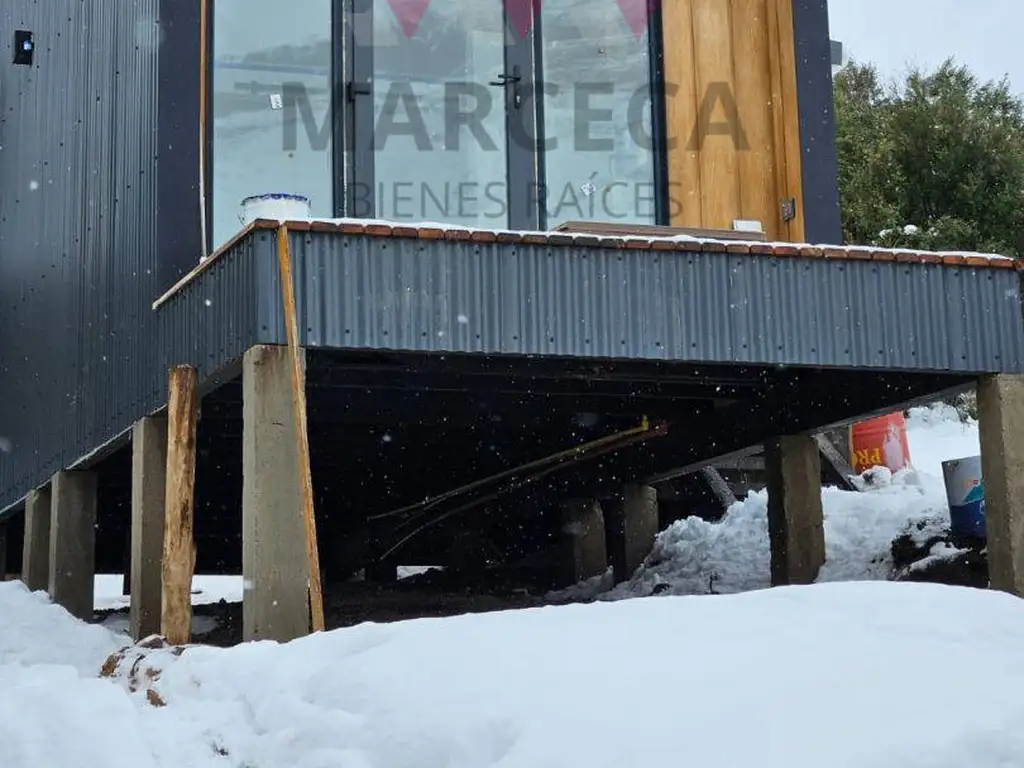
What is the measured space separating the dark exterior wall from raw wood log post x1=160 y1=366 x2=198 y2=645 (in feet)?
19.6

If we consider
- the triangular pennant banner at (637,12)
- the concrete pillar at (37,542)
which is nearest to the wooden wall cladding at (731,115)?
the triangular pennant banner at (637,12)

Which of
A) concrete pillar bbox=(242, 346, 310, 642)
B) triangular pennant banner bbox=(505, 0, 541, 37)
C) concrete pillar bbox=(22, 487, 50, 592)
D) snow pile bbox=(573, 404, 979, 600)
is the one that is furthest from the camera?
concrete pillar bbox=(22, 487, 50, 592)

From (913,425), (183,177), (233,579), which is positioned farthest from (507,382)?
(233,579)

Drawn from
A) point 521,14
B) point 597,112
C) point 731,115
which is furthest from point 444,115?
point 731,115

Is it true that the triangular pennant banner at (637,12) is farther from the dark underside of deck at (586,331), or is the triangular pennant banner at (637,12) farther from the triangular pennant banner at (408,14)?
the dark underside of deck at (586,331)

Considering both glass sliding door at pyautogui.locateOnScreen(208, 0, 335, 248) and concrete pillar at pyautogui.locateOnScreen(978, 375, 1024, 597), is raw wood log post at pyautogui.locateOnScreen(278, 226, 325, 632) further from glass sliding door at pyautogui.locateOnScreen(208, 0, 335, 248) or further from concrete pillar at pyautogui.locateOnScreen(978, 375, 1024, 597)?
concrete pillar at pyautogui.locateOnScreen(978, 375, 1024, 597)

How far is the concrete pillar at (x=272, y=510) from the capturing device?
1130cm

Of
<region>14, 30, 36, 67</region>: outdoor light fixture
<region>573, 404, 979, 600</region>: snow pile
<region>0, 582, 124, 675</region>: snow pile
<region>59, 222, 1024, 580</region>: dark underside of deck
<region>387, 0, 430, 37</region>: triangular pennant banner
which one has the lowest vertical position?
<region>0, 582, 124, 675</region>: snow pile

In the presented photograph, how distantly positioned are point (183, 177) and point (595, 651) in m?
7.41

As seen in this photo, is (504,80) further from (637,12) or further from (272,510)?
(272,510)

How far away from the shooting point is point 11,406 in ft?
Result: 72.3

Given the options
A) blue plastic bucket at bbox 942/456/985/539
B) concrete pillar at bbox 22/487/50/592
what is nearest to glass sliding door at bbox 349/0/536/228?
blue plastic bucket at bbox 942/456/985/539

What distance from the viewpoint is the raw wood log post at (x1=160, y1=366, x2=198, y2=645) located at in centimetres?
1224

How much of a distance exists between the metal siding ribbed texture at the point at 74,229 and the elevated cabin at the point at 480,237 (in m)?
0.07
